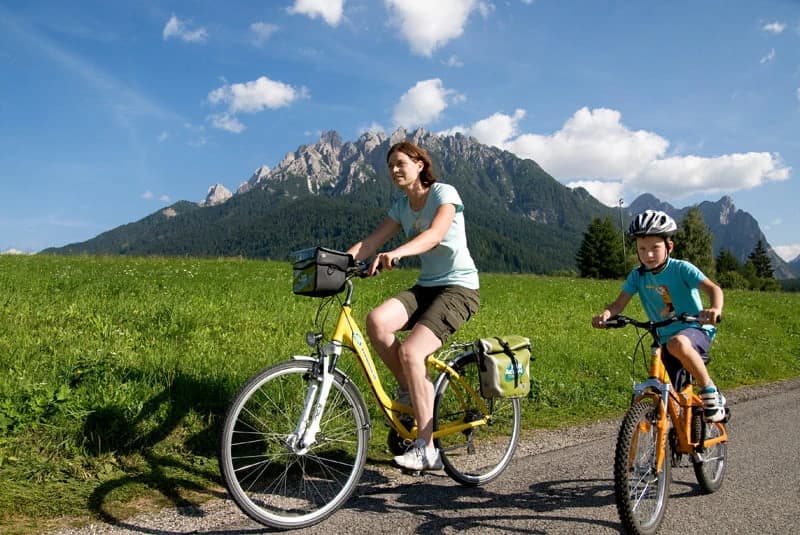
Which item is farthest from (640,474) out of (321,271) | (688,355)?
(321,271)

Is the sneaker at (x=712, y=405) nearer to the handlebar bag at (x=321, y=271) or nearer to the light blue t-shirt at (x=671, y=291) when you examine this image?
the light blue t-shirt at (x=671, y=291)

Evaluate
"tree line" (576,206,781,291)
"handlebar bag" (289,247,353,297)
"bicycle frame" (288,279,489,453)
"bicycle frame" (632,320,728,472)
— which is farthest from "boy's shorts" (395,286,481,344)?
"tree line" (576,206,781,291)

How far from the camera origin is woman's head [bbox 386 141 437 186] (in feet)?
14.9

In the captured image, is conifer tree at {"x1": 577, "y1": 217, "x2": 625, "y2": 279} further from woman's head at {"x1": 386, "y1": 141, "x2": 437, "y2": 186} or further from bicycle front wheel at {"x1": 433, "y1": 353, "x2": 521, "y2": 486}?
woman's head at {"x1": 386, "y1": 141, "x2": 437, "y2": 186}

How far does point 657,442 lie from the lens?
3896 millimetres

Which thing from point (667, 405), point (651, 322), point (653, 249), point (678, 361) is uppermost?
point (653, 249)

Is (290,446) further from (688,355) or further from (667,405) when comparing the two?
(688,355)

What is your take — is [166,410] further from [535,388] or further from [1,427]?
[535,388]

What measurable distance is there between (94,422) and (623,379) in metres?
7.73

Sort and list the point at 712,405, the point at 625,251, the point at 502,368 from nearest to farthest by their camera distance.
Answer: the point at 712,405 → the point at 502,368 → the point at 625,251

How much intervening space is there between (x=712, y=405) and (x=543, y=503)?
1.43 meters

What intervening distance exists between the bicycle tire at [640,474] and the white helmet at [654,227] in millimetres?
1325

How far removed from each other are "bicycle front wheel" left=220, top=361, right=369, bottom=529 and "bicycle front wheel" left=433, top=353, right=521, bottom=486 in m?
0.81

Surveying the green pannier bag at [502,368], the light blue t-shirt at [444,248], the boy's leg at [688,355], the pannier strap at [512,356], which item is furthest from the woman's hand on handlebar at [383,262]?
the boy's leg at [688,355]
